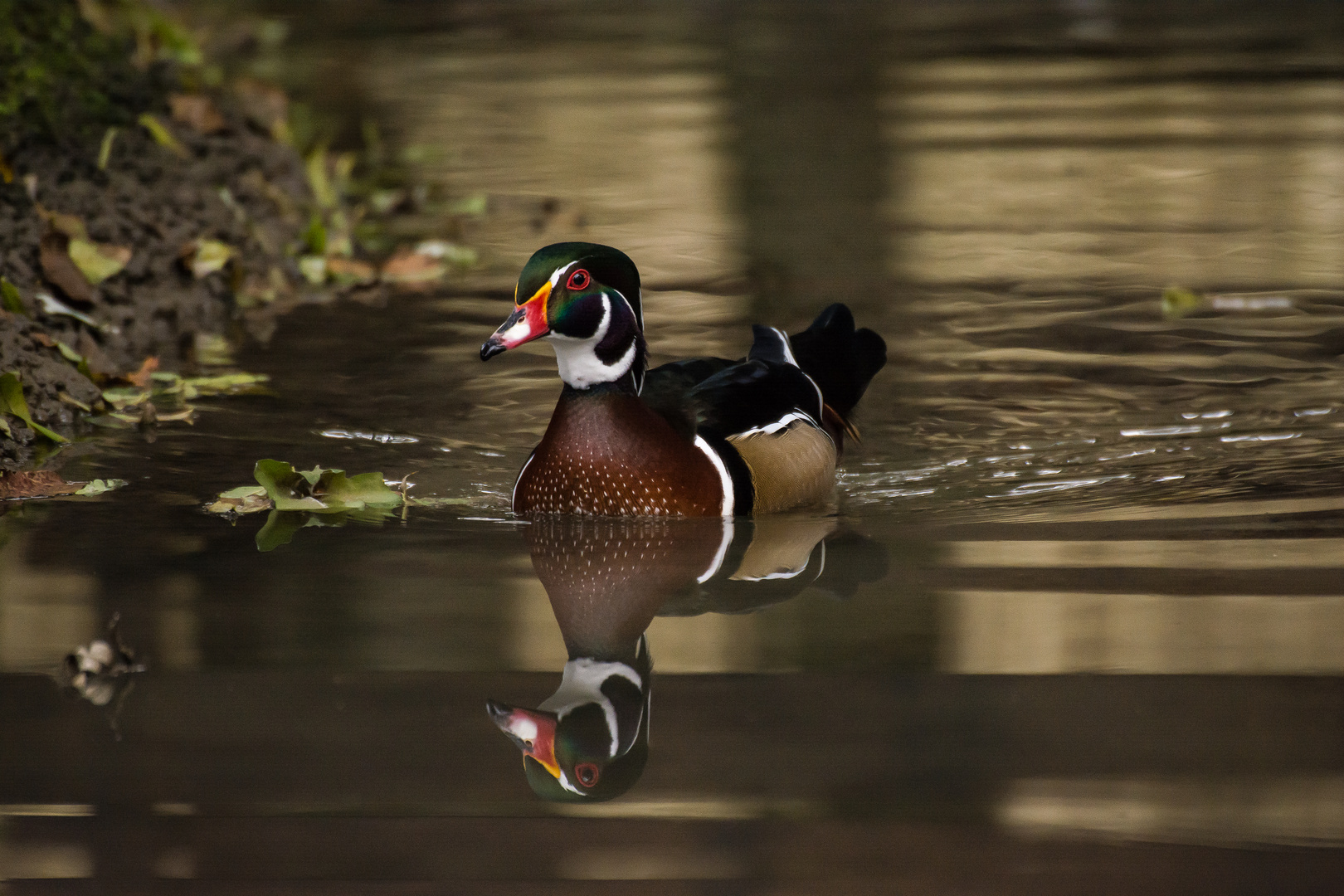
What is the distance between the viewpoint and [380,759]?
356 cm

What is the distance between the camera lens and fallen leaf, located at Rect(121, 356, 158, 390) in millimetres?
6754

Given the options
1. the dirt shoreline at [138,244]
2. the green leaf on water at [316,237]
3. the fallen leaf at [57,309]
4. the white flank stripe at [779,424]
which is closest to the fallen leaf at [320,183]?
the dirt shoreline at [138,244]

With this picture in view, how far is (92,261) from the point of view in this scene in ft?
24.2

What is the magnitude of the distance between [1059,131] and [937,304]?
191 inches

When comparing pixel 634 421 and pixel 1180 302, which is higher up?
pixel 634 421

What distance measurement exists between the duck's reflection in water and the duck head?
18.2 inches

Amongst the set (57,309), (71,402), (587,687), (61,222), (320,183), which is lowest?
(587,687)

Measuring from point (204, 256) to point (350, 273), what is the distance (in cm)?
85

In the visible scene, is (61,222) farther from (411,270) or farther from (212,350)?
(411,270)

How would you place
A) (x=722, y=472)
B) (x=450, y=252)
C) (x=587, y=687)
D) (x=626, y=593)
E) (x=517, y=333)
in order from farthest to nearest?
(x=450, y=252)
(x=722, y=472)
(x=517, y=333)
(x=626, y=593)
(x=587, y=687)

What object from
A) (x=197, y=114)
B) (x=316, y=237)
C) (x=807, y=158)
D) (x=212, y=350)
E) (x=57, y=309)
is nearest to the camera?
(x=57, y=309)

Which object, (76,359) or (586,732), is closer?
(586,732)

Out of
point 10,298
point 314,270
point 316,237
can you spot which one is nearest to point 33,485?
point 10,298

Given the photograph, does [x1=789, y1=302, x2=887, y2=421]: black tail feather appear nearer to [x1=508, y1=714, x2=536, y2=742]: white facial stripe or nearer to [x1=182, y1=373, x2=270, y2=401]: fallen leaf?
[x1=182, y1=373, x2=270, y2=401]: fallen leaf
